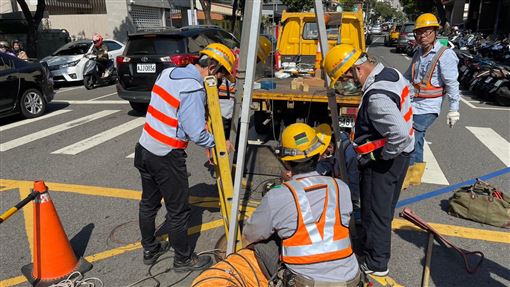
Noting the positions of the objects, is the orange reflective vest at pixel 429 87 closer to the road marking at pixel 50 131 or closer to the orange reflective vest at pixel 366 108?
the orange reflective vest at pixel 366 108

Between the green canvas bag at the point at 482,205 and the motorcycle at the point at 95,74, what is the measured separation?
40.1ft

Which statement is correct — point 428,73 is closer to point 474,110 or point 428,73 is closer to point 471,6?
point 474,110

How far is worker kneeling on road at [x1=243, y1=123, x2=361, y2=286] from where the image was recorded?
6.86 feet

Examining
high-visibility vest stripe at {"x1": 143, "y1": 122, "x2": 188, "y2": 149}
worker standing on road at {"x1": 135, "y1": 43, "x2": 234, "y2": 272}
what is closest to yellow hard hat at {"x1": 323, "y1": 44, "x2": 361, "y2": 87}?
worker standing on road at {"x1": 135, "y1": 43, "x2": 234, "y2": 272}

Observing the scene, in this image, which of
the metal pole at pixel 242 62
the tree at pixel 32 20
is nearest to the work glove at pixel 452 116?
the metal pole at pixel 242 62

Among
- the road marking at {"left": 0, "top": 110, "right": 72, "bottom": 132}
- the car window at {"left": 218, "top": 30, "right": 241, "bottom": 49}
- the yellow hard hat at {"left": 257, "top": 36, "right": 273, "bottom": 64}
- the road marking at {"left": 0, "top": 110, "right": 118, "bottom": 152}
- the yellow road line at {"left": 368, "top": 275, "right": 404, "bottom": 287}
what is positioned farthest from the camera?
the car window at {"left": 218, "top": 30, "right": 241, "bottom": 49}

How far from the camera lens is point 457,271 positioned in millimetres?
3383

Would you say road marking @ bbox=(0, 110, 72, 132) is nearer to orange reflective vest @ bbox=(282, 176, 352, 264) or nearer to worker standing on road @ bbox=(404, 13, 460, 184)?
worker standing on road @ bbox=(404, 13, 460, 184)

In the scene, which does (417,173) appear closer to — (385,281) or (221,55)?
(385,281)

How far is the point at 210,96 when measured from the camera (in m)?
2.97

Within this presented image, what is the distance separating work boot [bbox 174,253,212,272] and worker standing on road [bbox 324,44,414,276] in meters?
1.37

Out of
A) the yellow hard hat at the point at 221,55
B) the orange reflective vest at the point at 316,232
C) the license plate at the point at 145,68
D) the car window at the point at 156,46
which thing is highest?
the yellow hard hat at the point at 221,55

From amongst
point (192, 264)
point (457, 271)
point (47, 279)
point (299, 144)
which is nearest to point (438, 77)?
point (457, 271)

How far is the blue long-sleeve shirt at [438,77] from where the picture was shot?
4414 mm
